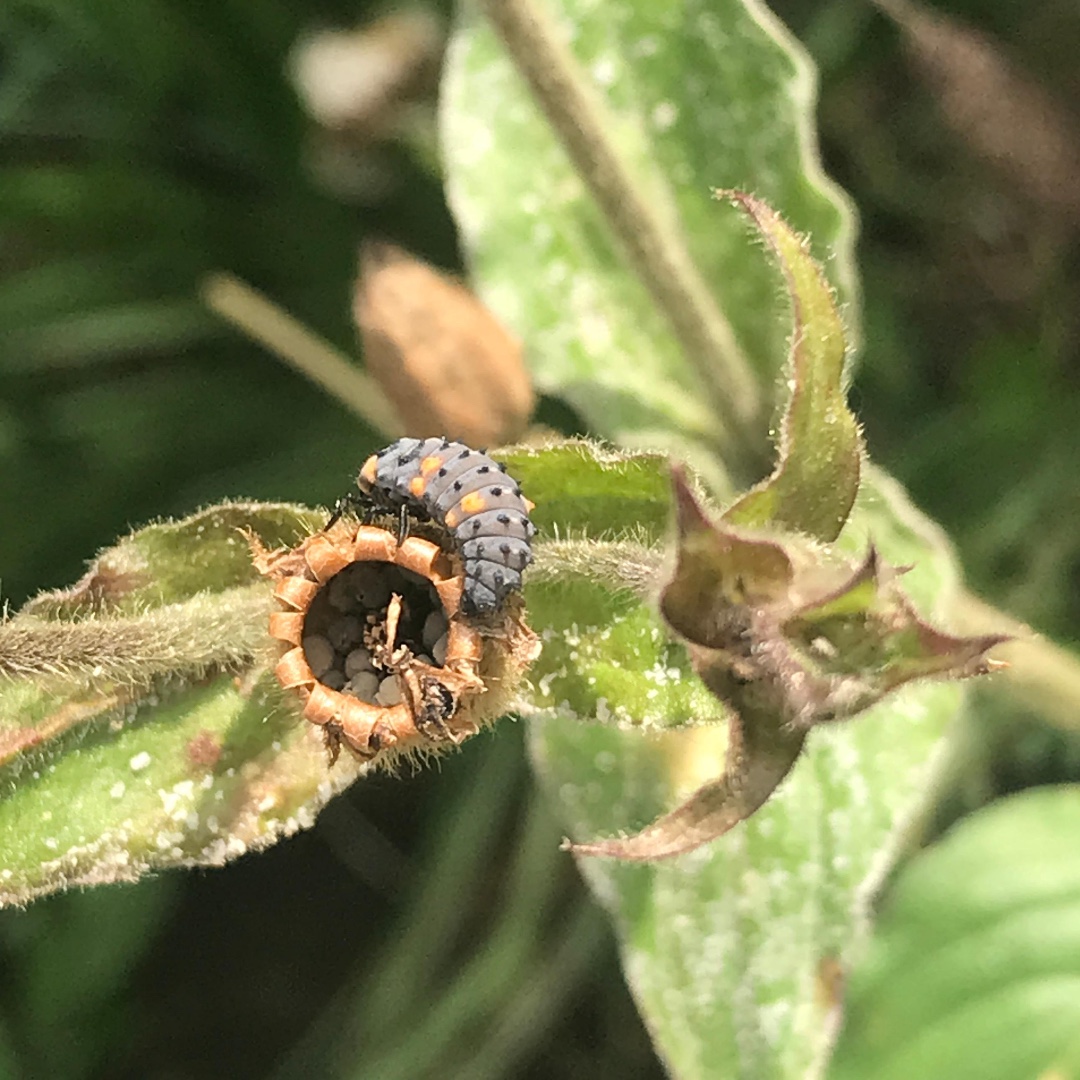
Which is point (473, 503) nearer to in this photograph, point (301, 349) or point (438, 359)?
point (438, 359)

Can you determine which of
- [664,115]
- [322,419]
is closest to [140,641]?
[664,115]

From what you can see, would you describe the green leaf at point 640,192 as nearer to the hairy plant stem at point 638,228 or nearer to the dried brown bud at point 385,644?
the hairy plant stem at point 638,228

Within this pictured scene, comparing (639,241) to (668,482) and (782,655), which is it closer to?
(668,482)

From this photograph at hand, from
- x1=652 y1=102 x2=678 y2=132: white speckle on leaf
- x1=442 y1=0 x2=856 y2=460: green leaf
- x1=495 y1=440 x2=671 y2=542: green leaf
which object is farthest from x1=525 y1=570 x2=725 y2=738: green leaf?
x1=652 y1=102 x2=678 y2=132: white speckle on leaf

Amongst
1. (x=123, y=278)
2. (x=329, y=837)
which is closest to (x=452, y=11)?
(x=123, y=278)

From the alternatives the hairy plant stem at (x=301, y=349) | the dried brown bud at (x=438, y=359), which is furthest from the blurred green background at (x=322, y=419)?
the dried brown bud at (x=438, y=359)

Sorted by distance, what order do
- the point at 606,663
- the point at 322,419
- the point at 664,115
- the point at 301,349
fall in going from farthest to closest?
1. the point at 322,419
2. the point at 301,349
3. the point at 664,115
4. the point at 606,663
